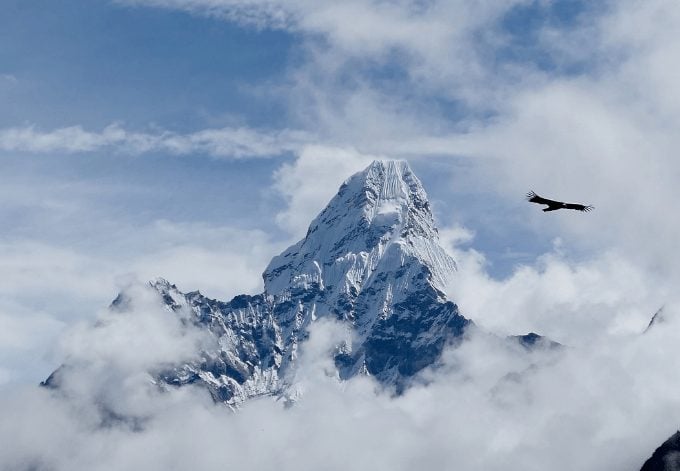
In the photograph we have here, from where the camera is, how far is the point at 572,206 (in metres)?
148

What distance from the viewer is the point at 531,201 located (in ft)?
492

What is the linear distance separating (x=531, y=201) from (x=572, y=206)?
4.65 metres
